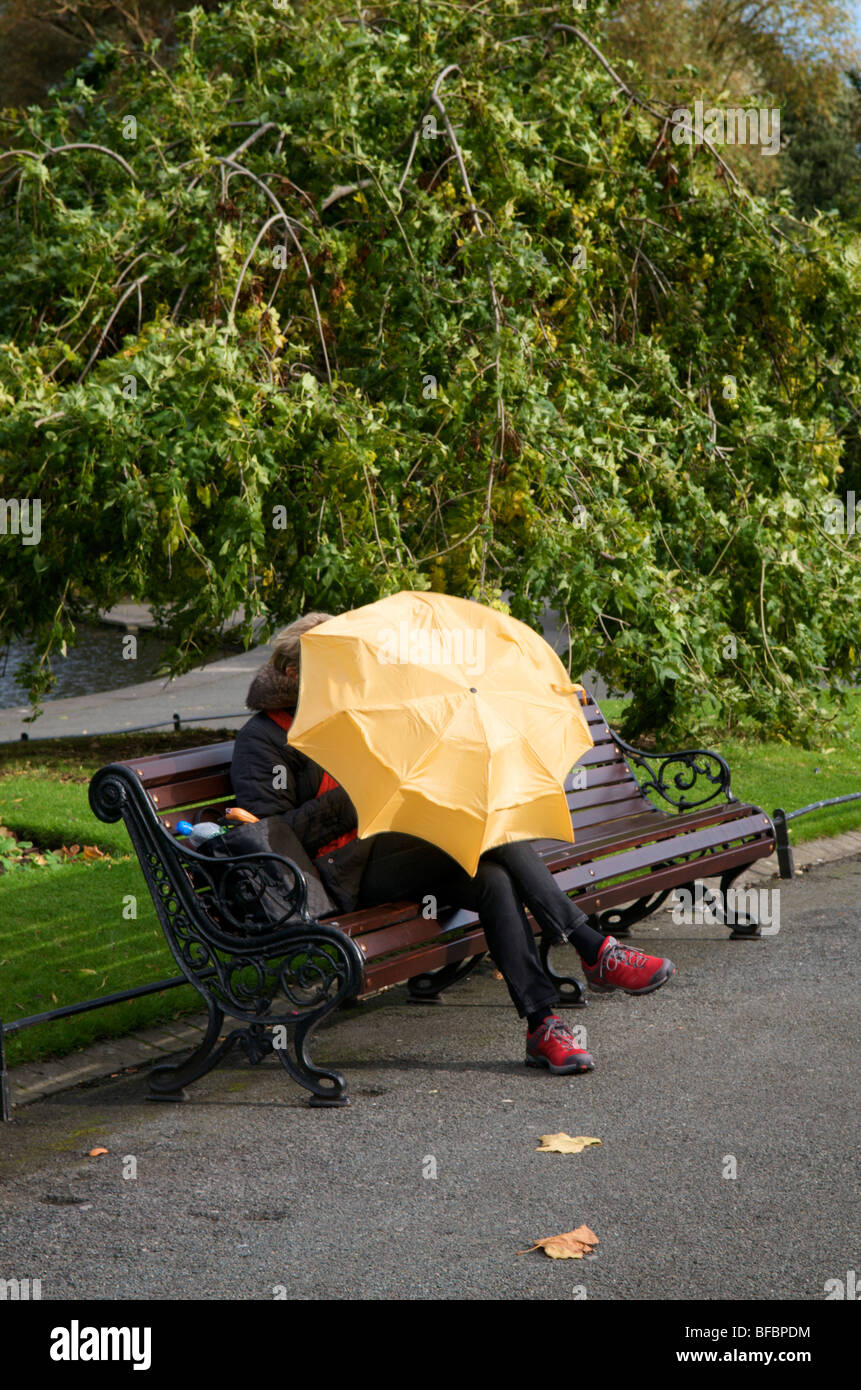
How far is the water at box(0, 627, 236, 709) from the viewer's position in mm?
16984

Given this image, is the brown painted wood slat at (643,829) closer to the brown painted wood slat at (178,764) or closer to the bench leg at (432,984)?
the bench leg at (432,984)

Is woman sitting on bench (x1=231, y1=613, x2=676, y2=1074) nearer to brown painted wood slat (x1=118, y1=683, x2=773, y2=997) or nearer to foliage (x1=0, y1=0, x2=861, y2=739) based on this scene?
brown painted wood slat (x1=118, y1=683, x2=773, y2=997)

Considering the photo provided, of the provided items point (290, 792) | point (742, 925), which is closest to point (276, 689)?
point (290, 792)

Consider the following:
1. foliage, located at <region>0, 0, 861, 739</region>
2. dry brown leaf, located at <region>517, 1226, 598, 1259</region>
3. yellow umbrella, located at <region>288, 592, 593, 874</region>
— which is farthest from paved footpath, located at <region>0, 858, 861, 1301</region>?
foliage, located at <region>0, 0, 861, 739</region>

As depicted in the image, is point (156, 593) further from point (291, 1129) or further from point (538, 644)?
point (291, 1129)

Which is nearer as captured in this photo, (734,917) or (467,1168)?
(467,1168)

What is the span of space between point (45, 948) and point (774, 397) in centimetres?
671

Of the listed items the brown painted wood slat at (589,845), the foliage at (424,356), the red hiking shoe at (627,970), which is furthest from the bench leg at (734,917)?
the foliage at (424,356)

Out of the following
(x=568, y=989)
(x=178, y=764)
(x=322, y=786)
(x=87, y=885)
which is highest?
(x=178, y=764)

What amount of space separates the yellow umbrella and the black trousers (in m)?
0.25

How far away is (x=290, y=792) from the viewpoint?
485cm

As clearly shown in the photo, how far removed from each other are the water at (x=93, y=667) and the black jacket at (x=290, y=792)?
1033 cm

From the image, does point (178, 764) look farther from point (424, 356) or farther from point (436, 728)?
point (424, 356)

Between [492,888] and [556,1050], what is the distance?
1.81 ft
